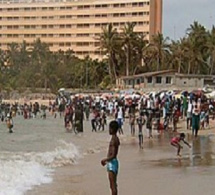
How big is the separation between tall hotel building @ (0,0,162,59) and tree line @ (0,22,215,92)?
27.0m

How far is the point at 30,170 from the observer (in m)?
15.3

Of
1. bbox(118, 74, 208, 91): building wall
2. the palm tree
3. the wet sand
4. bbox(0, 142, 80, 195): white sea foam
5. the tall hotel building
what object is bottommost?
bbox(0, 142, 80, 195): white sea foam

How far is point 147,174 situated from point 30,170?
129 inches

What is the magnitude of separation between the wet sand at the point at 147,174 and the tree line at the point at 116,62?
2156 inches

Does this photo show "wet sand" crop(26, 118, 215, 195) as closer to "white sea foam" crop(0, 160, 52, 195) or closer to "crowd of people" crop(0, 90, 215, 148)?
"white sea foam" crop(0, 160, 52, 195)

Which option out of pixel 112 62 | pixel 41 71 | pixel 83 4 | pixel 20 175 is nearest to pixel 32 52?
pixel 41 71

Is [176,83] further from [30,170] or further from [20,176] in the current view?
[20,176]

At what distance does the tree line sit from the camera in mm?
75062

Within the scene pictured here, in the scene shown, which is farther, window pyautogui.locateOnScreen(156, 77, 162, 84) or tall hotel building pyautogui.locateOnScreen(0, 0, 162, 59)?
tall hotel building pyautogui.locateOnScreen(0, 0, 162, 59)

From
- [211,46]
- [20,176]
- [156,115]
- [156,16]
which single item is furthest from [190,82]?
[156,16]

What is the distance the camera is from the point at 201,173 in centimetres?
1399

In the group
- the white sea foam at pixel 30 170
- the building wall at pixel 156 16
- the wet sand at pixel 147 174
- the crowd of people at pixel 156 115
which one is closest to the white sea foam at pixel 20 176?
the white sea foam at pixel 30 170

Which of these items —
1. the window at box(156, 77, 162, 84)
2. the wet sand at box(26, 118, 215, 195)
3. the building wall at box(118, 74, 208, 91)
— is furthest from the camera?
the window at box(156, 77, 162, 84)

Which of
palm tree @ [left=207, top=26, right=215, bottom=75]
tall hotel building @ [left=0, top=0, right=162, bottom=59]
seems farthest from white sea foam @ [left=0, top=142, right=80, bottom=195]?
tall hotel building @ [left=0, top=0, right=162, bottom=59]
